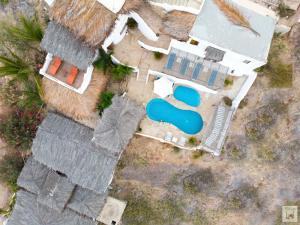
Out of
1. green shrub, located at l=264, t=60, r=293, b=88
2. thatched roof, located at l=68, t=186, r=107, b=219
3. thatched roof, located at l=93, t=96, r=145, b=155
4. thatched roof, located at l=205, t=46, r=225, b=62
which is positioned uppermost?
green shrub, located at l=264, t=60, r=293, b=88

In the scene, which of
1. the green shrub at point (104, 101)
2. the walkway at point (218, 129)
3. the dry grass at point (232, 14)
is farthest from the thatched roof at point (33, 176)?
the dry grass at point (232, 14)

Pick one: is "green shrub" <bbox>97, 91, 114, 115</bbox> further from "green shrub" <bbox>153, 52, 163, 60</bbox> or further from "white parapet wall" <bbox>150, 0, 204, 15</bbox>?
"white parapet wall" <bbox>150, 0, 204, 15</bbox>

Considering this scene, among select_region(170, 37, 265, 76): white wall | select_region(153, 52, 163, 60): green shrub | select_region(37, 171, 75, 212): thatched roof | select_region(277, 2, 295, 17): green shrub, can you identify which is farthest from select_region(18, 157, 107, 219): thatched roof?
select_region(277, 2, 295, 17): green shrub

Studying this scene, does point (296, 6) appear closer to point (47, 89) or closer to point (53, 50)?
point (53, 50)

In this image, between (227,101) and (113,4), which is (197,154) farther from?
(113,4)

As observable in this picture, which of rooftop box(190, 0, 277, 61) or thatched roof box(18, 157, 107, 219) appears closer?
rooftop box(190, 0, 277, 61)

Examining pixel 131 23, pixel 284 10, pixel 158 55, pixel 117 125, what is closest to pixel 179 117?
pixel 158 55

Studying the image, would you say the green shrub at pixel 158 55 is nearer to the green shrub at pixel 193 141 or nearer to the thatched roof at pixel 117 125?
the thatched roof at pixel 117 125

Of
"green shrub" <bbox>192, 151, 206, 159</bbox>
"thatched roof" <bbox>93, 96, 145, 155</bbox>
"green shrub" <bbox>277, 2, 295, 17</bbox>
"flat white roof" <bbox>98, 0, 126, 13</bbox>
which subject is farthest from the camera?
"green shrub" <bbox>192, 151, 206, 159</bbox>
